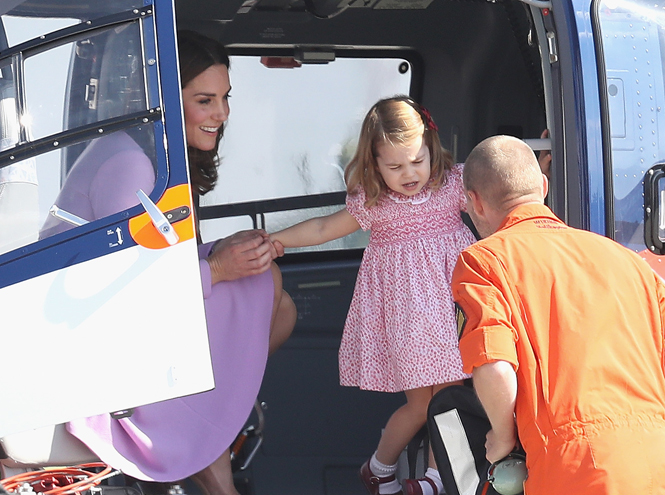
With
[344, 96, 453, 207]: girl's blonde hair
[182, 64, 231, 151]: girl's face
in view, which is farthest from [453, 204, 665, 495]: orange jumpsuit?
[182, 64, 231, 151]: girl's face

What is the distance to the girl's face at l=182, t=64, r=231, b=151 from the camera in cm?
298

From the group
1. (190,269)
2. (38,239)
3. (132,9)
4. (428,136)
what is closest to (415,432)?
(428,136)

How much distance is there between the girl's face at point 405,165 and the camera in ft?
9.77

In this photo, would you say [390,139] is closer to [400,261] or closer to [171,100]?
[400,261]

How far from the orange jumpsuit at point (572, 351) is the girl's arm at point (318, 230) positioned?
42.1 inches

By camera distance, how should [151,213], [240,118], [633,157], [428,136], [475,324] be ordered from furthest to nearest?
[240,118] → [428,136] → [633,157] → [151,213] → [475,324]

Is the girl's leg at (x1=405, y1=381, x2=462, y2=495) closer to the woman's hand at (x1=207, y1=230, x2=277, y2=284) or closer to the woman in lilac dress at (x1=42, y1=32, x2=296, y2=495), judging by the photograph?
the woman in lilac dress at (x1=42, y1=32, x2=296, y2=495)

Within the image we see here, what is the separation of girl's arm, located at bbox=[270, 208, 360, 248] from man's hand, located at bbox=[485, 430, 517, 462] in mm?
1170

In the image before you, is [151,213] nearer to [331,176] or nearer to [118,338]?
[118,338]

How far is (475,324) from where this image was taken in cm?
205

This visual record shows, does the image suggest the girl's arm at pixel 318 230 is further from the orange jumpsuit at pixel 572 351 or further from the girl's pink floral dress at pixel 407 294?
the orange jumpsuit at pixel 572 351

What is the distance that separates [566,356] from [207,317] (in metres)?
1.26

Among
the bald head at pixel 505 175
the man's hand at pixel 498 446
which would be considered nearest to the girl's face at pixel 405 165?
the bald head at pixel 505 175

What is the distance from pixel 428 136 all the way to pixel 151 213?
124cm
